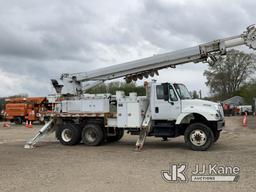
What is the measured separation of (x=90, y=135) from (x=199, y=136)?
474 centimetres

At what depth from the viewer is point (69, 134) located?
18047 millimetres

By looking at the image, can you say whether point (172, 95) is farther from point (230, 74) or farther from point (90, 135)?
point (230, 74)

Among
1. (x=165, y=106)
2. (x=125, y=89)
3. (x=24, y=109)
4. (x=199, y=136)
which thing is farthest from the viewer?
(x=24, y=109)

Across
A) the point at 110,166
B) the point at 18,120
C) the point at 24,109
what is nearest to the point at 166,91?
the point at 110,166

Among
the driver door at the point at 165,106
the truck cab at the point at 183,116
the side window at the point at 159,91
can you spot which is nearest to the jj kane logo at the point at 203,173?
the truck cab at the point at 183,116

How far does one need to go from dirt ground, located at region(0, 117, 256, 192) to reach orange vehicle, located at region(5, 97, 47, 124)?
66.2 ft

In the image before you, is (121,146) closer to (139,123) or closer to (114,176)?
(139,123)

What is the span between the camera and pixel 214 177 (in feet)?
31.9

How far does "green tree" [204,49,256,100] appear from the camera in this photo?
266 ft

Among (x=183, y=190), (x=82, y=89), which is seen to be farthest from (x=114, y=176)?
(x=82, y=89)

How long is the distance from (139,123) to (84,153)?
2721 millimetres

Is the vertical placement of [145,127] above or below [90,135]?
above

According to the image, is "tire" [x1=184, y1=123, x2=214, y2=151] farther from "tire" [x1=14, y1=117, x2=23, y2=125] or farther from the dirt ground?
"tire" [x1=14, y1=117, x2=23, y2=125]

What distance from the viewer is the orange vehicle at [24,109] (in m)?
37.4
